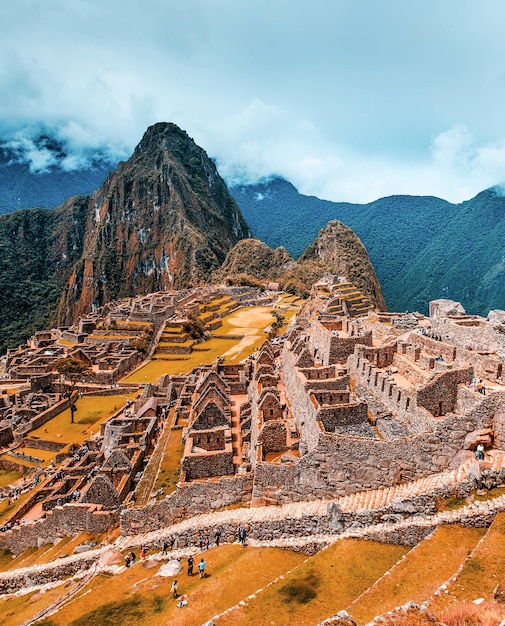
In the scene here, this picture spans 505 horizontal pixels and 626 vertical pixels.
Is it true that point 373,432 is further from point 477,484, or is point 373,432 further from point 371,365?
point 477,484

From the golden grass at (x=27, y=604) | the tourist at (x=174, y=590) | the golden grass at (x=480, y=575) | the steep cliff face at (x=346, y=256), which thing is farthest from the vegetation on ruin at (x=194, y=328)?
the golden grass at (x=480, y=575)

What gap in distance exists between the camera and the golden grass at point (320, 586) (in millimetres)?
11352

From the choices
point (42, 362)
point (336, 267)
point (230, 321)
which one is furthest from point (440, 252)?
point (42, 362)

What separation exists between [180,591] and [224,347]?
155 feet

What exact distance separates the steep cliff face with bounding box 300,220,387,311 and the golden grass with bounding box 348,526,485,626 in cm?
9586

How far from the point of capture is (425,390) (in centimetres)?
1641

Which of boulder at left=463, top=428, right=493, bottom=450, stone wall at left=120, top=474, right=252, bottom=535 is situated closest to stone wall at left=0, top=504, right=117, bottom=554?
stone wall at left=120, top=474, right=252, bottom=535

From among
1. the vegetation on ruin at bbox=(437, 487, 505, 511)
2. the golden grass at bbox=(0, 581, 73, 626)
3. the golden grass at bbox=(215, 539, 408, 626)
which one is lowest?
the golden grass at bbox=(0, 581, 73, 626)

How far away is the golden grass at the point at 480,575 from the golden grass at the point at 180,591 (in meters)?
5.38

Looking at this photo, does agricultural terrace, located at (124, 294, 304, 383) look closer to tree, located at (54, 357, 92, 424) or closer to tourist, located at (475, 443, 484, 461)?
tree, located at (54, 357, 92, 424)

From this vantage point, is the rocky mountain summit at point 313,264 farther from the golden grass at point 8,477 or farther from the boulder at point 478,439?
the boulder at point 478,439

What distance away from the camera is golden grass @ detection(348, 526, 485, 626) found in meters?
10.6

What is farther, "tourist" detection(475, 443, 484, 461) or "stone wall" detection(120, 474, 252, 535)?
"stone wall" detection(120, 474, 252, 535)

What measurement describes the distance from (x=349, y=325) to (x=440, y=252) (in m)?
50.7
